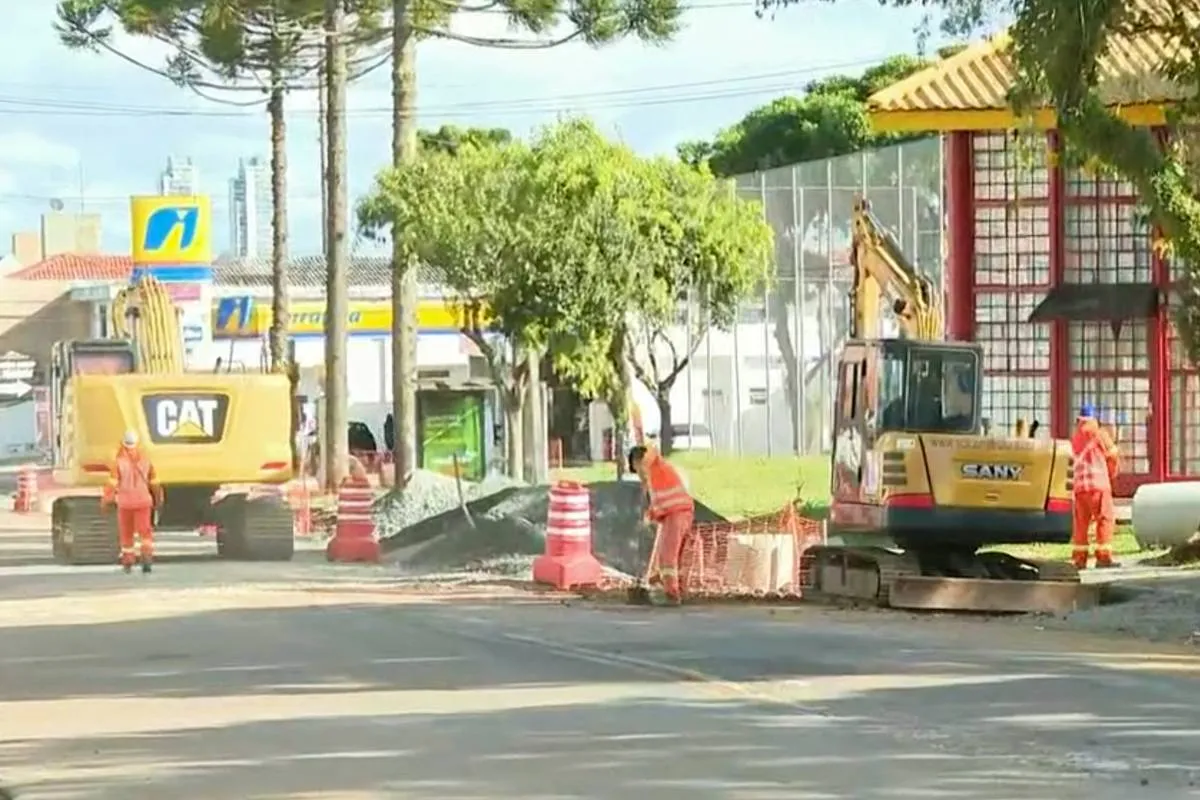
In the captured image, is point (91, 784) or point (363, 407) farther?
point (363, 407)

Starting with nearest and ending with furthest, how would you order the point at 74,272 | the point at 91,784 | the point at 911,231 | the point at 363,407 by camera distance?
the point at 91,784
the point at 911,231
the point at 363,407
the point at 74,272

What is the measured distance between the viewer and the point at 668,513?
2400cm

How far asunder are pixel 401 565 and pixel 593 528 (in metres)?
2.58

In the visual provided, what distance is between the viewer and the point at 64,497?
1314 inches

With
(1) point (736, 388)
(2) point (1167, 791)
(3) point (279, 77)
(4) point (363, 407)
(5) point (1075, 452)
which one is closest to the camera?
(2) point (1167, 791)

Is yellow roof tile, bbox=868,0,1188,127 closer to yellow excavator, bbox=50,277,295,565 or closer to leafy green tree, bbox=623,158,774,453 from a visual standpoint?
leafy green tree, bbox=623,158,774,453

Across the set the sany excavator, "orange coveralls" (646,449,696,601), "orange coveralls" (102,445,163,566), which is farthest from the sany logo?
"orange coveralls" (646,449,696,601)

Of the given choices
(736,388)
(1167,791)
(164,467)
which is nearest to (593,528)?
(164,467)

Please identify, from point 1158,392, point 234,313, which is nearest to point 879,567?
point 1158,392

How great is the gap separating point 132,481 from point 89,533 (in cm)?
334

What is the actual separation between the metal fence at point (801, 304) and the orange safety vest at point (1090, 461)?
29735 millimetres

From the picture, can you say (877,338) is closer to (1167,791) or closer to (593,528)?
(593,528)

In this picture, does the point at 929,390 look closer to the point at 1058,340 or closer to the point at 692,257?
the point at 1058,340

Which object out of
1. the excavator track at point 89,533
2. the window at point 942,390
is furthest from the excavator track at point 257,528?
the window at point 942,390
